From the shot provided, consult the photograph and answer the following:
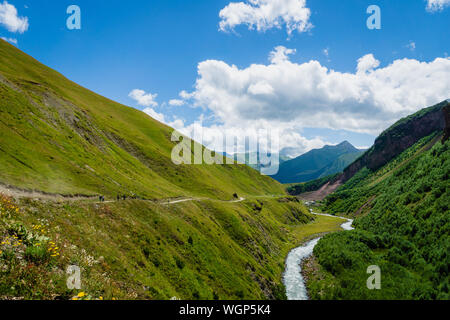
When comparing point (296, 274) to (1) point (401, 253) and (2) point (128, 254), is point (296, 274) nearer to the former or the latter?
(1) point (401, 253)

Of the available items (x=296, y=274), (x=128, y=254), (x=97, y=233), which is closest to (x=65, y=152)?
(x=97, y=233)

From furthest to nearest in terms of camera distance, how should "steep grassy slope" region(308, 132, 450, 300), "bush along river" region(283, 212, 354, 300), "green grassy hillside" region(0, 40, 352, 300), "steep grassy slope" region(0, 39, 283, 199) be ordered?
"bush along river" region(283, 212, 354, 300)
"steep grassy slope" region(308, 132, 450, 300)
"steep grassy slope" region(0, 39, 283, 199)
"green grassy hillside" region(0, 40, 352, 300)

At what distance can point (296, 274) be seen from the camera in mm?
58031

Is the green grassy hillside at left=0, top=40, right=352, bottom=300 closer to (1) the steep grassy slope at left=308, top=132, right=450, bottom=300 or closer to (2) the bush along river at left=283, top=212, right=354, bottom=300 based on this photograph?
(2) the bush along river at left=283, top=212, right=354, bottom=300

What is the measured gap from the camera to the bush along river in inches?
Answer: 1857

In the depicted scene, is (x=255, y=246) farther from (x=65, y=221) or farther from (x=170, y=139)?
(x=170, y=139)

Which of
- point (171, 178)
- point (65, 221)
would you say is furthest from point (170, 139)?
point (65, 221)

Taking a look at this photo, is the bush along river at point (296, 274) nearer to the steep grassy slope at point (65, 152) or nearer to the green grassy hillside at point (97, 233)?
the green grassy hillside at point (97, 233)

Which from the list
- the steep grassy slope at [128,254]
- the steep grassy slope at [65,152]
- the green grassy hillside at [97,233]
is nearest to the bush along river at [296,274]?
the steep grassy slope at [128,254]

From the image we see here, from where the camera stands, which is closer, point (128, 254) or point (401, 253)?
point (128, 254)

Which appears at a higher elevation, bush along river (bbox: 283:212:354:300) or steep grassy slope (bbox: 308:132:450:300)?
steep grassy slope (bbox: 308:132:450:300)

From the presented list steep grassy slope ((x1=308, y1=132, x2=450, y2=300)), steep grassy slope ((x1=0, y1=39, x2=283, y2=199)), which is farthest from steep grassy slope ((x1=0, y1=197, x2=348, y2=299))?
steep grassy slope ((x1=308, y1=132, x2=450, y2=300))

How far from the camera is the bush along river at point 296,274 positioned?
4716 centimetres
